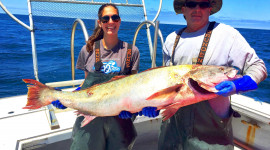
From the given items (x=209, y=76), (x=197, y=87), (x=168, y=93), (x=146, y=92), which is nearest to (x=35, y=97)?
(x=146, y=92)

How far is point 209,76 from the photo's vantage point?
2344 millimetres

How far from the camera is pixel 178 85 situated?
2.30 metres

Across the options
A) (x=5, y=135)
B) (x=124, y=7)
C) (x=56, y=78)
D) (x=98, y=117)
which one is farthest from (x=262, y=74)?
(x=56, y=78)

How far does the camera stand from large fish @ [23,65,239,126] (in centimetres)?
229

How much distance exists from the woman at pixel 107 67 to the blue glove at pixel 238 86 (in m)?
1.34

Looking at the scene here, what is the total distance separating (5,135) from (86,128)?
3.98 feet

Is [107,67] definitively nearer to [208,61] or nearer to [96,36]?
[96,36]

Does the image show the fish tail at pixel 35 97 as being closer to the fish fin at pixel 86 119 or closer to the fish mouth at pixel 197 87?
the fish fin at pixel 86 119

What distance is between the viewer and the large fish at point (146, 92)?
2293mm

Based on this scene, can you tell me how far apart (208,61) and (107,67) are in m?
1.41

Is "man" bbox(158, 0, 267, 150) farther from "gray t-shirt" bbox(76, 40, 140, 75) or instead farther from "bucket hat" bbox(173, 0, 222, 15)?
"gray t-shirt" bbox(76, 40, 140, 75)

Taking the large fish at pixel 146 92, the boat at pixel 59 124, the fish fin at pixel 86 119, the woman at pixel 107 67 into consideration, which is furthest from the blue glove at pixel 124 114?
the boat at pixel 59 124

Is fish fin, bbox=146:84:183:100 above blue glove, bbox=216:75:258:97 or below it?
below

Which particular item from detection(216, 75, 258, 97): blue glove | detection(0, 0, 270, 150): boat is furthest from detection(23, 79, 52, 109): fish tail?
detection(216, 75, 258, 97): blue glove
